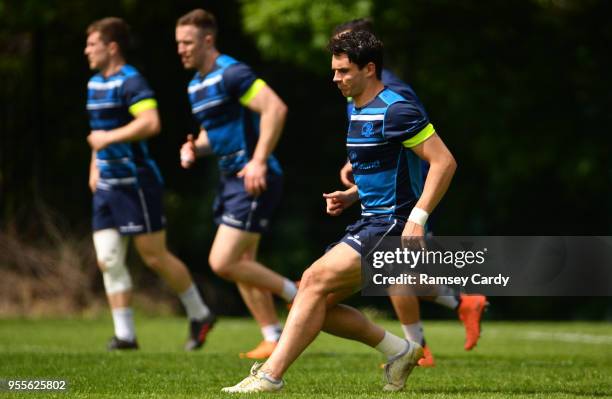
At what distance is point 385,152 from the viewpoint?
6027 mm

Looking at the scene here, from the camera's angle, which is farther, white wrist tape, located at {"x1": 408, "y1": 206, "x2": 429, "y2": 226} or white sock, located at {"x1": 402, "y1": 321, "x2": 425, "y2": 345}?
white sock, located at {"x1": 402, "y1": 321, "x2": 425, "y2": 345}

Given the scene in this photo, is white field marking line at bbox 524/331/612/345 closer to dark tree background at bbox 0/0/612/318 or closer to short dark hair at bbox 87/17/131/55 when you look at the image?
dark tree background at bbox 0/0/612/318

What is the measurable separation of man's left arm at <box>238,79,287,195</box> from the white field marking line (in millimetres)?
4597

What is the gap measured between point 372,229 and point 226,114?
3100 millimetres

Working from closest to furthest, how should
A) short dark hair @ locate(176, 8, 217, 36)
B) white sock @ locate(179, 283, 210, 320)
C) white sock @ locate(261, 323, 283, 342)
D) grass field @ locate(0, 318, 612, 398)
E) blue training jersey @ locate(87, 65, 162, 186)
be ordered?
grass field @ locate(0, 318, 612, 398), short dark hair @ locate(176, 8, 217, 36), white sock @ locate(261, 323, 283, 342), blue training jersey @ locate(87, 65, 162, 186), white sock @ locate(179, 283, 210, 320)

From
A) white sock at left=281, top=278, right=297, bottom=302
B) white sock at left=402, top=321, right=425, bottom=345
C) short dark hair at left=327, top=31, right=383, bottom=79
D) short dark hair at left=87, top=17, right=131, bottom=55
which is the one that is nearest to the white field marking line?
white sock at left=281, top=278, right=297, bottom=302

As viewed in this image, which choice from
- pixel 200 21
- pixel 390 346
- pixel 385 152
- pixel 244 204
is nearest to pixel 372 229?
pixel 385 152

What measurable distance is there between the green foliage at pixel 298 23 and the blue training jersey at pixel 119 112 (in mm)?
6566

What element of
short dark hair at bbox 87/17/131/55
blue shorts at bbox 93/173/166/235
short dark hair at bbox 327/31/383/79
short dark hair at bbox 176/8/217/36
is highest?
short dark hair at bbox 327/31/383/79

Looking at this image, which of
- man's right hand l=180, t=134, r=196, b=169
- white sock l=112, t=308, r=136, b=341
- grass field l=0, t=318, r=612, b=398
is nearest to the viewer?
grass field l=0, t=318, r=612, b=398

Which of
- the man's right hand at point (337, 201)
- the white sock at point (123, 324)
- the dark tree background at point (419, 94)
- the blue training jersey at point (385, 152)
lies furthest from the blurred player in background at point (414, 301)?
the dark tree background at point (419, 94)

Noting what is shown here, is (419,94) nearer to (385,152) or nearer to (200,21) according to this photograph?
(200,21)

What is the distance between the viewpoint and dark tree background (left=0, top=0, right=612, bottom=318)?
18.4m
